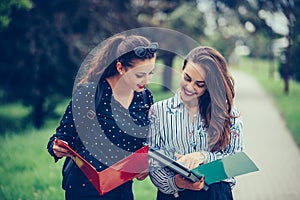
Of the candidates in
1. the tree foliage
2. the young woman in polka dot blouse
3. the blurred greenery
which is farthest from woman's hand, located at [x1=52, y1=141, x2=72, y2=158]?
the tree foliage

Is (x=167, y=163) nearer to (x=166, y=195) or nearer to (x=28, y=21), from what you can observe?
(x=166, y=195)

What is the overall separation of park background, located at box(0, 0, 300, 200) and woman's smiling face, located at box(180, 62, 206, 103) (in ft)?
7.61

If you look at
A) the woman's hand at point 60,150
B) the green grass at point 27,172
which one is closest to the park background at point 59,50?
the green grass at point 27,172

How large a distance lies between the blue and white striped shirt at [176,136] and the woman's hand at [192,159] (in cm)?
5

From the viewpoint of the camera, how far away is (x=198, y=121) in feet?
8.77

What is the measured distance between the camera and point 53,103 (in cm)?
1112

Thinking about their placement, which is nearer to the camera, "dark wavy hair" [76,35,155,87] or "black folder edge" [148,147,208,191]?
"black folder edge" [148,147,208,191]

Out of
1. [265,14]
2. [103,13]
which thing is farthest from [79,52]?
[265,14]

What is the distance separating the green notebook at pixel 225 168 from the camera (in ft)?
8.32

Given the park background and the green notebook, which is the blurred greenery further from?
the green notebook

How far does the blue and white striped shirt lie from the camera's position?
8.66ft

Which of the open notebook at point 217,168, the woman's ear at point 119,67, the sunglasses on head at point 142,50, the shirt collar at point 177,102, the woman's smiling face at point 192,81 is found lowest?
the open notebook at point 217,168

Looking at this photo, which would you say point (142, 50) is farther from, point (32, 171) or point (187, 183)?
point (32, 171)

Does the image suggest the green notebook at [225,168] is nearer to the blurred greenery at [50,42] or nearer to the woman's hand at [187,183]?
the woman's hand at [187,183]
